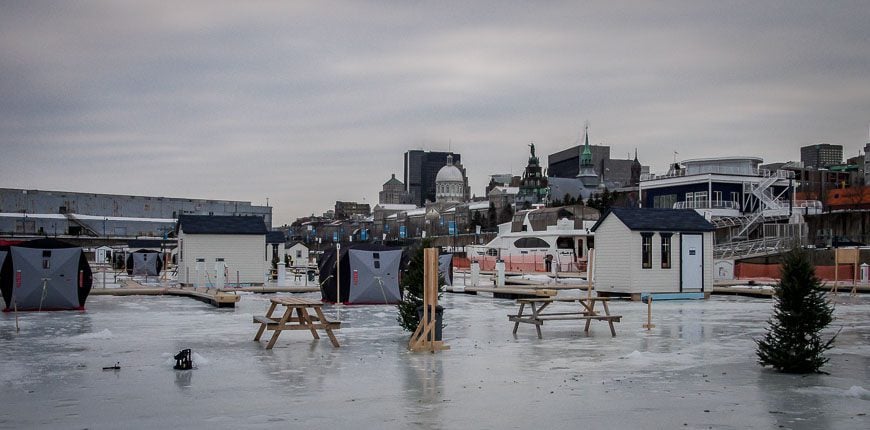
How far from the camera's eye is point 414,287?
18.2 meters

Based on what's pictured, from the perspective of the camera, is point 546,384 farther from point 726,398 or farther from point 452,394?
point 726,398

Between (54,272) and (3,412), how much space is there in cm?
1841

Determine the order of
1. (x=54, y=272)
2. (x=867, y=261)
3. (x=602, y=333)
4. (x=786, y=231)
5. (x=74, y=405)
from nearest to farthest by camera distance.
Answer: (x=74, y=405)
(x=602, y=333)
(x=54, y=272)
(x=867, y=261)
(x=786, y=231)

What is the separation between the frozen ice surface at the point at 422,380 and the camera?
1028cm

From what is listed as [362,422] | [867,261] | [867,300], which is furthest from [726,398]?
[867,261]

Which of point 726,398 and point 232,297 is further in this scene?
point 232,297

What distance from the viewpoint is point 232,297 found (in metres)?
29.5

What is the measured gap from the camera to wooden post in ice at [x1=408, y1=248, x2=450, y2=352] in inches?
653

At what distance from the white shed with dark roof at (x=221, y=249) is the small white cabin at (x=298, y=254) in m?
39.2

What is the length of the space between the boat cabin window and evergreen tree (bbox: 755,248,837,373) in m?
68.4

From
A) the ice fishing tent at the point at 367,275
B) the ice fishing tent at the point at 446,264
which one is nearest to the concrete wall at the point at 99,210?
the ice fishing tent at the point at 446,264

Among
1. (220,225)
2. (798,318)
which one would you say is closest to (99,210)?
(220,225)

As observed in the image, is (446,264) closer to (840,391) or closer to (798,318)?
(798,318)

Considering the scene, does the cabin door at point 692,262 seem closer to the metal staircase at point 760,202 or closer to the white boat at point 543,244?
the white boat at point 543,244
